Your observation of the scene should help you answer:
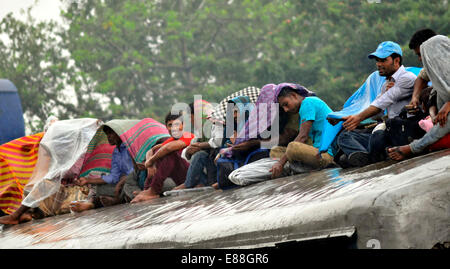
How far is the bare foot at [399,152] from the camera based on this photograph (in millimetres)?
4459

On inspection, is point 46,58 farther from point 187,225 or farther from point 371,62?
point 187,225

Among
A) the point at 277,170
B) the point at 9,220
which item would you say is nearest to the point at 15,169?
the point at 9,220

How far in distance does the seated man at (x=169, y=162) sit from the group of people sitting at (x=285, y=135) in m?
0.01

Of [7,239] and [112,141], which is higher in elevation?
[112,141]

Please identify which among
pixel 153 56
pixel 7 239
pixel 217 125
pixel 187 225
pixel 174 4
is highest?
pixel 174 4

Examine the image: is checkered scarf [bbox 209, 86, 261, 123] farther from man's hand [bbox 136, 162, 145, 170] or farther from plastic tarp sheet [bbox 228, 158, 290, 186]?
man's hand [bbox 136, 162, 145, 170]

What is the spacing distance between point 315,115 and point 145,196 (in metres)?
2.46

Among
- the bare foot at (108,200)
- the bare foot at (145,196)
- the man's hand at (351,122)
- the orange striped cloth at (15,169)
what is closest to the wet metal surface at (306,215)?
the man's hand at (351,122)

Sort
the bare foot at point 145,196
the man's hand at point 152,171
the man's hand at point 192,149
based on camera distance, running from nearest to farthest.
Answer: the man's hand at point 192,149 < the bare foot at point 145,196 < the man's hand at point 152,171

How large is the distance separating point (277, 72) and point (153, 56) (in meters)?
7.67

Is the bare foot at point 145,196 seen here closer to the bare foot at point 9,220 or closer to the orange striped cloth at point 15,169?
the bare foot at point 9,220

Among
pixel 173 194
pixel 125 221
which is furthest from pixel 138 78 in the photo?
pixel 125 221

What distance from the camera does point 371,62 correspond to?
1770cm
